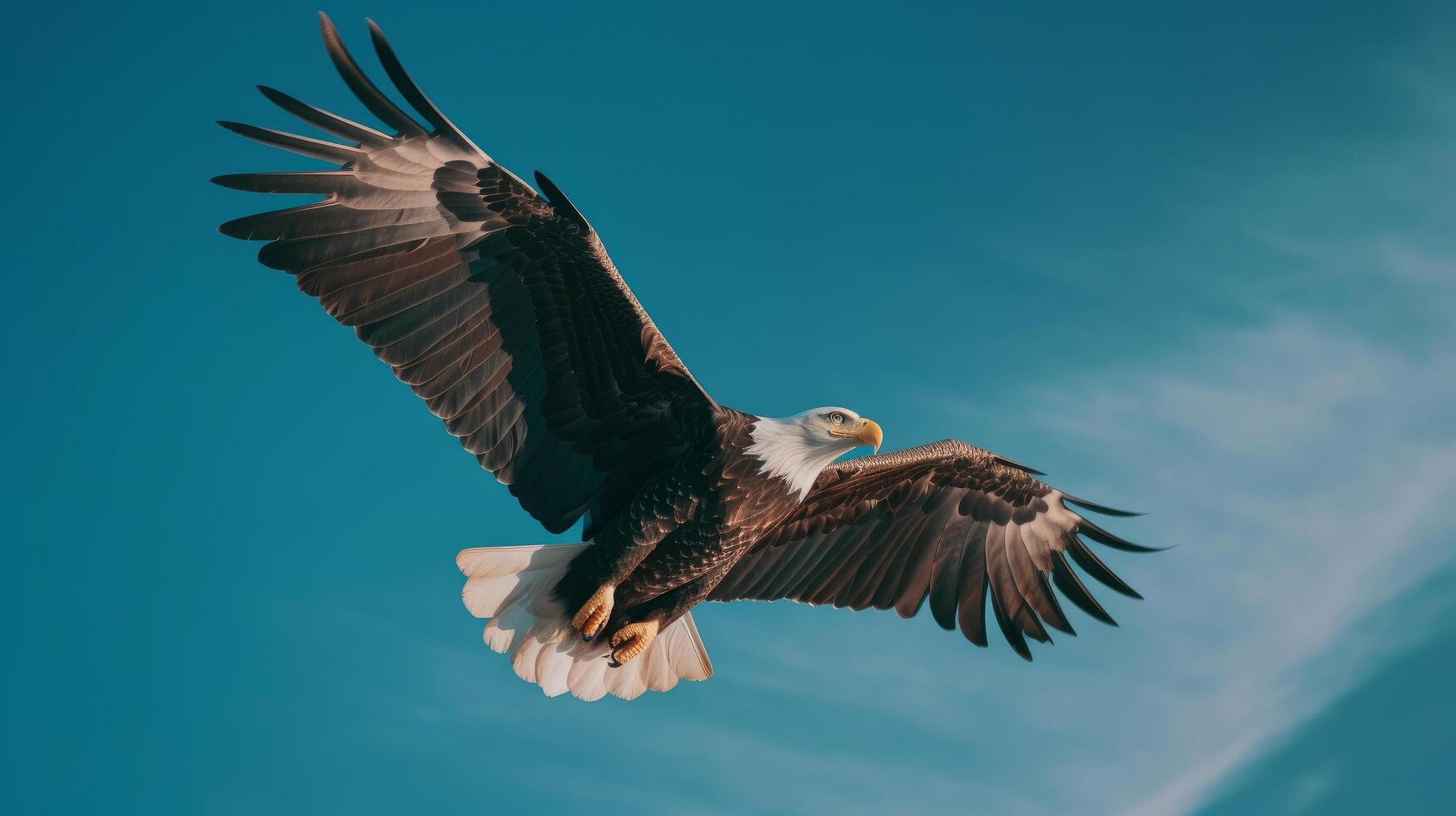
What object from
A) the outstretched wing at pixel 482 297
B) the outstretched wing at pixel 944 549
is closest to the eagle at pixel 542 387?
the outstretched wing at pixel 482 297

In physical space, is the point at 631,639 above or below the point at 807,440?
below

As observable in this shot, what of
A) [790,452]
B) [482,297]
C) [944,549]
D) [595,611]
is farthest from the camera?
[944,549]

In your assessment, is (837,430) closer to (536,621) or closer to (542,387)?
(542,387)

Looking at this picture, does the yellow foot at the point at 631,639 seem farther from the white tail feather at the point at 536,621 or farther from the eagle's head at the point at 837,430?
the eagle's head at the point at 837,430

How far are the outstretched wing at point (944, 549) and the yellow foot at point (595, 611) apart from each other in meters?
1.13

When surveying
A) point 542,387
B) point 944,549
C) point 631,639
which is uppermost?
point 944,549

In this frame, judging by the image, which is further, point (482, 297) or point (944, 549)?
point (944, 549)

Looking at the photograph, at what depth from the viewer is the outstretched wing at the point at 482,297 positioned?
682 centimetres

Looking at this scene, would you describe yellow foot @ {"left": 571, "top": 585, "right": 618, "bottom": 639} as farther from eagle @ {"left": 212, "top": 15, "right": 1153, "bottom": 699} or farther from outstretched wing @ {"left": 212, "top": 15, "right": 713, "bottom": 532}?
outstretched wing @ {"left": 212, "top": 15, "right": 713, "bottom": 532}

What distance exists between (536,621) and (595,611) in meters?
0.54

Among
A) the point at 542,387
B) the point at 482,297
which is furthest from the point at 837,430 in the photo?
the point at 482,297

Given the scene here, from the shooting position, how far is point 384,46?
623cm

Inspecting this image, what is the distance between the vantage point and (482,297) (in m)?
7.13

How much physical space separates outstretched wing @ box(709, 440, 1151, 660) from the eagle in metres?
0.41
